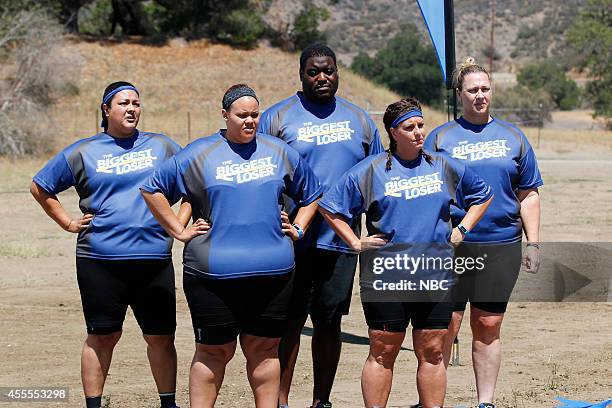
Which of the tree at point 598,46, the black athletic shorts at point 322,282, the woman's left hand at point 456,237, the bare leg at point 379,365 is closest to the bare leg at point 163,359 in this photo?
the black athletic shorts at point 322,282

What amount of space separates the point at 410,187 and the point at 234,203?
0.93 m

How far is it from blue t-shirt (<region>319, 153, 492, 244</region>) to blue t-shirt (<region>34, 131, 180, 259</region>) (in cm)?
104

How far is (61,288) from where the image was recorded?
1274 cm

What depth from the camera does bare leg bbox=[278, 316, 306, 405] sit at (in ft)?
22.4

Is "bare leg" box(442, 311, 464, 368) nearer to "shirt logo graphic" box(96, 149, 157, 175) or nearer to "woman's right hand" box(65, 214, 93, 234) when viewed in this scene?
"shirt logo graphic" box(96, 149, 157, 175)

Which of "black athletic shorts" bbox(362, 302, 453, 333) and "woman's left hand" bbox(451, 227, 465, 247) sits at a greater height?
"woman's left hand" bbox(451, 227, 465, 247)

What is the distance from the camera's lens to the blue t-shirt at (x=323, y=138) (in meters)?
6.70

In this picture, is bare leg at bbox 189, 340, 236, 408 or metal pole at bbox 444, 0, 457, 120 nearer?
bare leg at bbox 189, 340, 236, 408

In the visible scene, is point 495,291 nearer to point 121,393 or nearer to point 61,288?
point 121,393

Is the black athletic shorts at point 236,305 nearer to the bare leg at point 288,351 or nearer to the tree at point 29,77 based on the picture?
the bare leg at point 288,351

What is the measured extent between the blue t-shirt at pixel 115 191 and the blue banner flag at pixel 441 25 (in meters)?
2.47

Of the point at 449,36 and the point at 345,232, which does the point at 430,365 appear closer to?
the point at 345,232

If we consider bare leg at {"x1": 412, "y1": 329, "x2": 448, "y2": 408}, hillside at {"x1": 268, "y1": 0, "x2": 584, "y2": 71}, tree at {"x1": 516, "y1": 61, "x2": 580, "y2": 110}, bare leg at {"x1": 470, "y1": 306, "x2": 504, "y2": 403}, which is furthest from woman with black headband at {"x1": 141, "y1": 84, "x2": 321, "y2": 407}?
hillside at {"x1": 268, "y1": 0, "x2": 584, "y2": 71}

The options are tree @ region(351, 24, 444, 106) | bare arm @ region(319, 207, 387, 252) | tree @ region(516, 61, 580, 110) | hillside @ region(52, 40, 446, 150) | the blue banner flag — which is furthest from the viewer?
tree @ region(516, 61, 580, 110)
